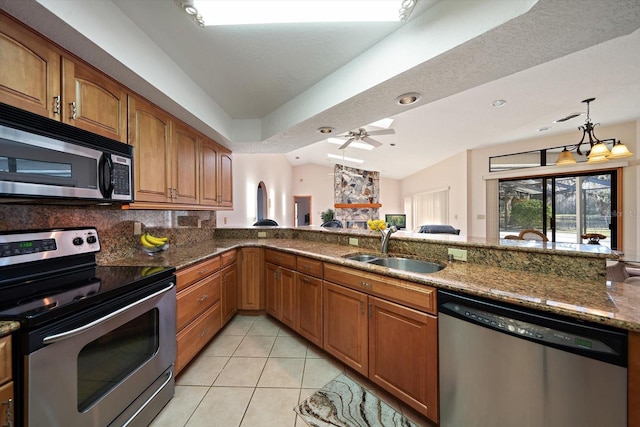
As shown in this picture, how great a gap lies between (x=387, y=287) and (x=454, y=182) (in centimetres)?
566

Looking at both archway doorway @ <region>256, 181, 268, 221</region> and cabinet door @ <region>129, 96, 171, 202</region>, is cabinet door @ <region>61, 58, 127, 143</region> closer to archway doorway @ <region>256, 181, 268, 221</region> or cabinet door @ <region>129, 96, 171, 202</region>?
cabinet door @ <region>129, 96, 171, 202</region>

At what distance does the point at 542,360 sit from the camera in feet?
3.01

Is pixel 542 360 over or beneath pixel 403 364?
over

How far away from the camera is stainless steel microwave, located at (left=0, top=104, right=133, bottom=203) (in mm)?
945

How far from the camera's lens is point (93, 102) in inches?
53.5

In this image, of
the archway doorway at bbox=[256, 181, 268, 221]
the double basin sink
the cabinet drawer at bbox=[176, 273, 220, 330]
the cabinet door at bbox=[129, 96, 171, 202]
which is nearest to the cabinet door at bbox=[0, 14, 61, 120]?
the cabinet door at bbox=[129, 96, 171, 202]

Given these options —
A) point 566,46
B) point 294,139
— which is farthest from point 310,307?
point 566,46

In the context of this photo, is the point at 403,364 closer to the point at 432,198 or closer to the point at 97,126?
the point at 97,126

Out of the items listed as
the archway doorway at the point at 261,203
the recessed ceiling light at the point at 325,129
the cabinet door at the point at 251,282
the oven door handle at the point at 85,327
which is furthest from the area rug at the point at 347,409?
the archway doorway at the point at 261,203

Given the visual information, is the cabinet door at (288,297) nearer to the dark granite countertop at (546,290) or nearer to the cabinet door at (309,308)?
the cabinet door at (309,308)

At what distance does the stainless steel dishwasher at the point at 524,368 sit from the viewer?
809 mm

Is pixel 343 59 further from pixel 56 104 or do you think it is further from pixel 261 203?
pixel 261 203

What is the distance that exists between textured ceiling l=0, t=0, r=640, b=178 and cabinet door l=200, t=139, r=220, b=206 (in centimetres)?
17

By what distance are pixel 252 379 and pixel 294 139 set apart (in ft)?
7.66
